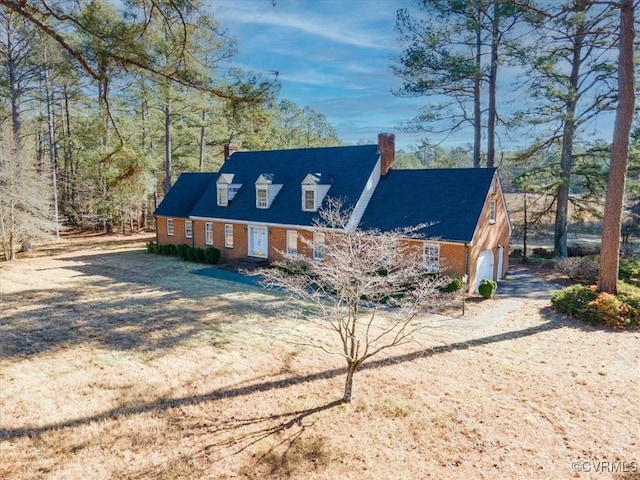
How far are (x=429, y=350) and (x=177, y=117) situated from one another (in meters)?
30.9

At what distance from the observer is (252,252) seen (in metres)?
23.4

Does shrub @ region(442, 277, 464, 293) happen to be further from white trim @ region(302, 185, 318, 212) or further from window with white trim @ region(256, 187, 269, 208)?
window with white trim @ region(256, 187, 269, 208)

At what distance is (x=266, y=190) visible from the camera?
23000mm

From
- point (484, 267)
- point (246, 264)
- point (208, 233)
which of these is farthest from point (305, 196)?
point (484, 267)

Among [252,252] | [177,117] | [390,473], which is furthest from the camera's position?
[177,117]

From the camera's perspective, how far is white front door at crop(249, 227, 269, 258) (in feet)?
74.7

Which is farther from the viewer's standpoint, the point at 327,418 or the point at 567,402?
the point at 567,402

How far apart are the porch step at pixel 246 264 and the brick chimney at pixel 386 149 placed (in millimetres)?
8224

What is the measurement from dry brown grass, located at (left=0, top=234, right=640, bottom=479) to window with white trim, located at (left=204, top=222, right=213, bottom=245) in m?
11.9

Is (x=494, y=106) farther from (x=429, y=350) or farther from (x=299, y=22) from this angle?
(x=429, y=350)

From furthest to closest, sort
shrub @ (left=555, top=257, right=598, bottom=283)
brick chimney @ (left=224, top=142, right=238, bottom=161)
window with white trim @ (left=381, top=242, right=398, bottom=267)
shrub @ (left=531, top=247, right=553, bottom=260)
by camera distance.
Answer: brick chimney @ (left=224, top=142, right=238, bottom=161) < shrub @ (left=531, top=247, right=553, bottom=260) < shrub @ (left=555, top=257, right=598, bottom=283) < window with white trim @ (left=381, top=242, right=398, bottom=267)

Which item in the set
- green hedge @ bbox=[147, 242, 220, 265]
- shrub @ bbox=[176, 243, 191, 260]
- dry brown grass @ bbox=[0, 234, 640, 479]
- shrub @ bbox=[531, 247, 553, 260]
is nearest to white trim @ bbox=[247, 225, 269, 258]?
green hedge @ bbox=[147, 242, 220, 265]

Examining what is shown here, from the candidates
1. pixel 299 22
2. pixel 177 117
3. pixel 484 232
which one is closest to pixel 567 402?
pixel 484 232

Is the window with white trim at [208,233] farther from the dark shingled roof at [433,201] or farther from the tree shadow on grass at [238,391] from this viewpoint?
the tree shadow on grass at [238,391]
